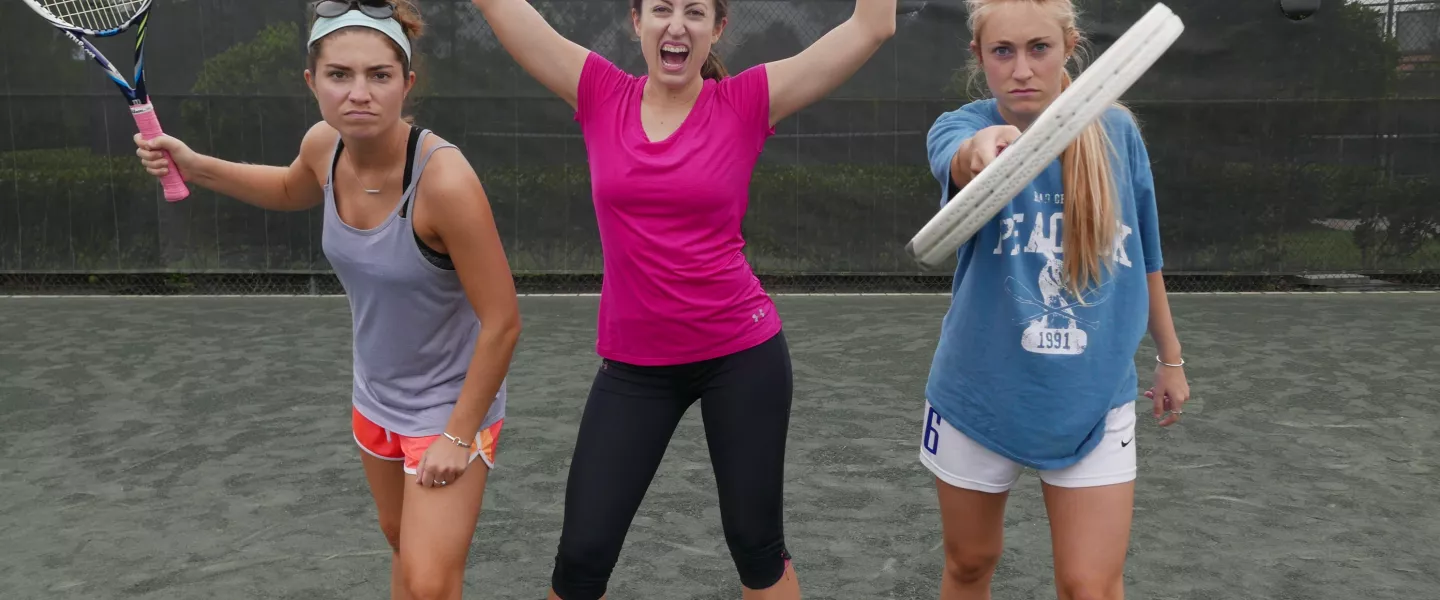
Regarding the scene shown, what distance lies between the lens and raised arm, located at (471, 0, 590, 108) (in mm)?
2971

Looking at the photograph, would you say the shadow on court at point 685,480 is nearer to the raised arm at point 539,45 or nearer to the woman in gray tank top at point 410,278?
the woman in gray tank top at point 410,278

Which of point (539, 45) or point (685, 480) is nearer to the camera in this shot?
point (539, 45)

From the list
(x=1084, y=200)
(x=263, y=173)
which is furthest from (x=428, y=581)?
(x=1084, y=200)

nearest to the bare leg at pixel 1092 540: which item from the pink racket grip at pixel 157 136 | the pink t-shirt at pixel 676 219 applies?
the pink t-shirt at pixel 676 219

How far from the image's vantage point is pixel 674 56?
283cm

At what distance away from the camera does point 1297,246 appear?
9914mm

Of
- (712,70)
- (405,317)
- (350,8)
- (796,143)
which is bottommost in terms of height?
(405,317)

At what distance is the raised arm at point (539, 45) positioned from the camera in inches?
117

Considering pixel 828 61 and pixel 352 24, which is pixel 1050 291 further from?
pixel 352 24

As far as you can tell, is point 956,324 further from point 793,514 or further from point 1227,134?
point 1227,134

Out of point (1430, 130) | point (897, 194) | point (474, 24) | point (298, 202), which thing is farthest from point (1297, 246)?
point (298, 202)

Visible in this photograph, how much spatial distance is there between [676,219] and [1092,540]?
110 cm

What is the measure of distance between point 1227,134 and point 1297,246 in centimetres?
105

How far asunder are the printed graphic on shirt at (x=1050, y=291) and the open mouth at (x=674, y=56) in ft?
2.58
